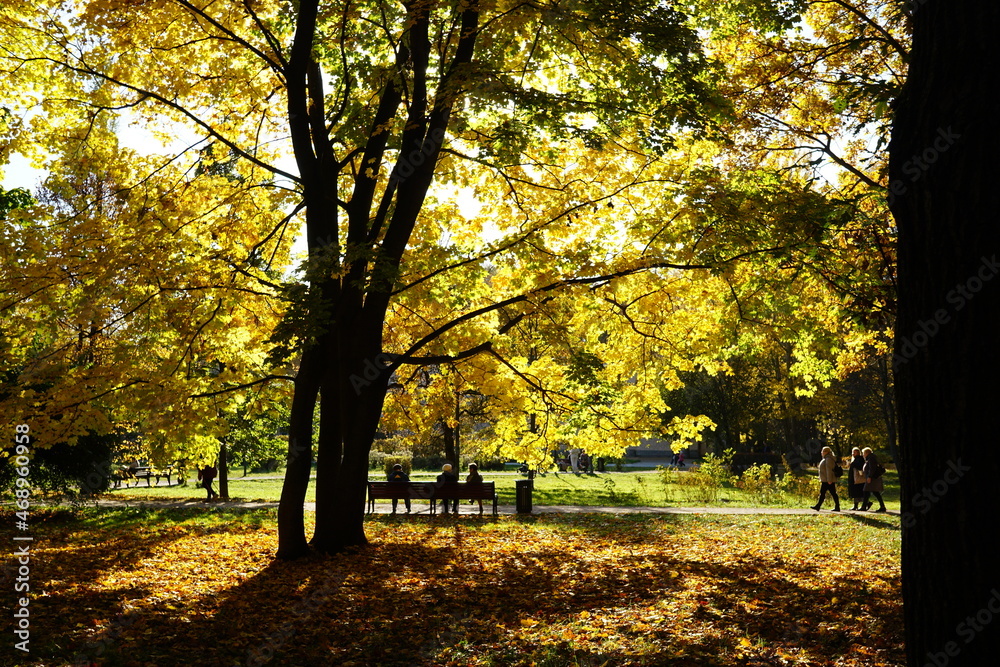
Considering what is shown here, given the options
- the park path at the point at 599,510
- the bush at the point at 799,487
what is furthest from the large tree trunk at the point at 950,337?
the bush at the point at 799,487

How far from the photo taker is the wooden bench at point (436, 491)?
16594mm

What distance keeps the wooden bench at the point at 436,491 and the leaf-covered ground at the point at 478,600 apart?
2.91 m

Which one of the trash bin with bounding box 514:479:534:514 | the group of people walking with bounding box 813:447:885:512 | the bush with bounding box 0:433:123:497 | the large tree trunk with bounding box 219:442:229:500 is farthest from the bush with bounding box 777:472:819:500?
the bush with bounding box 0:433:123:497

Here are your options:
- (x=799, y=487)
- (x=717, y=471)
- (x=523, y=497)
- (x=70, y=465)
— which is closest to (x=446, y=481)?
(x=523, y=497)

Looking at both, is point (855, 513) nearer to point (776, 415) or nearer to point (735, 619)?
point (735, 619)

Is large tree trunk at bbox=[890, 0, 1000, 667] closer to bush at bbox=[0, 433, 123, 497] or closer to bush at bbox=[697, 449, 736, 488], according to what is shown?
bush at bbox=[0, 433, 123, 497]

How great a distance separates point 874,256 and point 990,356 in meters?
8.60

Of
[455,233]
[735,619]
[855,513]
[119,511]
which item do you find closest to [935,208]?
[735,619]

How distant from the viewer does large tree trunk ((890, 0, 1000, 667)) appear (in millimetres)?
3039

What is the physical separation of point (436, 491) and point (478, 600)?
8935mm

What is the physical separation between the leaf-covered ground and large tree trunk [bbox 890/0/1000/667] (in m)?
2.84

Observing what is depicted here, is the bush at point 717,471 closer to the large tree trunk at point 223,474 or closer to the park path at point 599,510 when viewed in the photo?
the park path at point 599,510

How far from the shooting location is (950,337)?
3.15 m

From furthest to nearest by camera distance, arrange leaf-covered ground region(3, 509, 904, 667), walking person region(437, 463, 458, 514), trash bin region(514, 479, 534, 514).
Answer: trash bin region(514, 479, 534, 514)
walking person region(437, 463, 458, 514)
leaf-covered ground region(3, 509, 904, 667)
